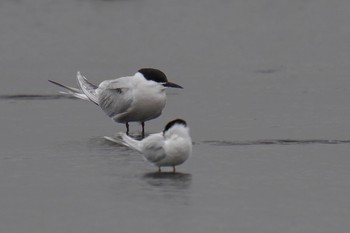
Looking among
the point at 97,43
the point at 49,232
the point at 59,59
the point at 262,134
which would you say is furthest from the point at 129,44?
the point at 49,232

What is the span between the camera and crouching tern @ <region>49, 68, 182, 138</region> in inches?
475

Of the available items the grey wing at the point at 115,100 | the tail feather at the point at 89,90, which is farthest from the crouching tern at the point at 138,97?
the tail feather at the point at 89,90

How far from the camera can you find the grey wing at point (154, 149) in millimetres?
9875

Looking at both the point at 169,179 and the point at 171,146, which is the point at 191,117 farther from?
the point at 169,179

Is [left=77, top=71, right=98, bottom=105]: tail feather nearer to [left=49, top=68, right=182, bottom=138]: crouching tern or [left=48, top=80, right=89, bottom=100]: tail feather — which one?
[left=48, top=80, right=89, bottom=100]: tail feather

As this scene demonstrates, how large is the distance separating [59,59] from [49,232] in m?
10.4

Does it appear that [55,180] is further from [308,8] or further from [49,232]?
[308,8]

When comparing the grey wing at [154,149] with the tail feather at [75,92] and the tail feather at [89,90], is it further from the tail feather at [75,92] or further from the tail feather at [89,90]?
the tail feather at [75,92]

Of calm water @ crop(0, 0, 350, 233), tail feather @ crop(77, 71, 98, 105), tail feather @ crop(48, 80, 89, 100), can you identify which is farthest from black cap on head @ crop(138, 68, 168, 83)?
tail feather @ crop(48, 80, 89, 100)

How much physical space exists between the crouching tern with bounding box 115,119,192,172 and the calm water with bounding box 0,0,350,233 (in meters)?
0.15

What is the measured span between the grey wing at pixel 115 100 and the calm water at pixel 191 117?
0.25 meters

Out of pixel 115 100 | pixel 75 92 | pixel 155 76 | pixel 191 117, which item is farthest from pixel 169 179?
pixel 75 92

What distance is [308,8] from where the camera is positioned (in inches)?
922

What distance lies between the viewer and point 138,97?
12117mm
